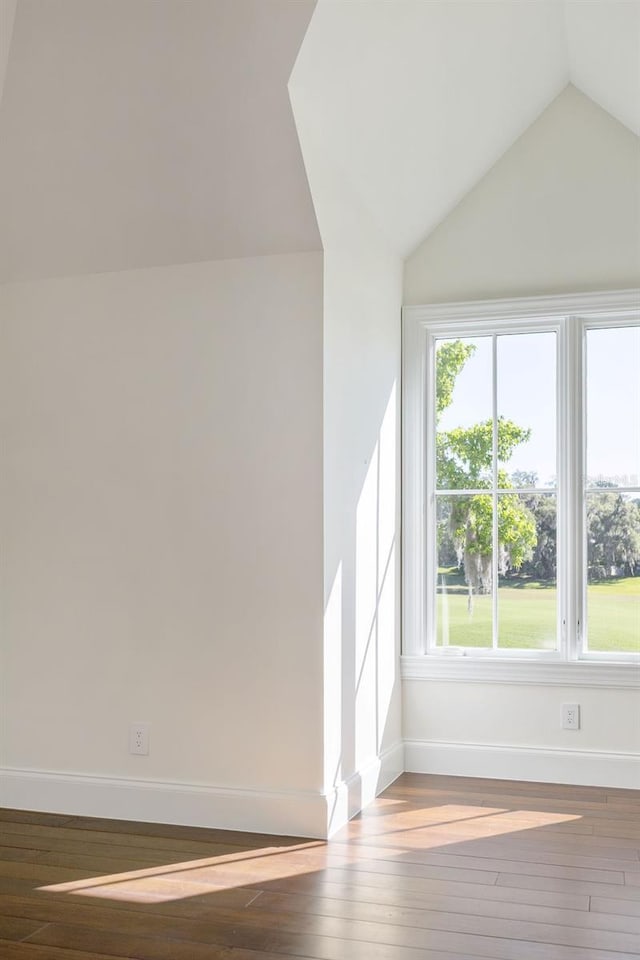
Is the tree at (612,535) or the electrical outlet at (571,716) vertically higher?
the tree at (612,535)

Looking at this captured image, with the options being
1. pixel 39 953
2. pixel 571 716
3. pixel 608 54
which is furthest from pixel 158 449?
pixel 608 54

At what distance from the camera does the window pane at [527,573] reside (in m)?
4.79

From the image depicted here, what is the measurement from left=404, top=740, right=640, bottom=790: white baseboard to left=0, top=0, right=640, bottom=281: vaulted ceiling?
253 cm

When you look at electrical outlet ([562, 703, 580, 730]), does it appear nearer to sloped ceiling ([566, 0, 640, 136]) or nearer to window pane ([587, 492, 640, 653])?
window pane ([587, 492, 640, 653])

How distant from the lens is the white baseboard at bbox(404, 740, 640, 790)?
4555mm

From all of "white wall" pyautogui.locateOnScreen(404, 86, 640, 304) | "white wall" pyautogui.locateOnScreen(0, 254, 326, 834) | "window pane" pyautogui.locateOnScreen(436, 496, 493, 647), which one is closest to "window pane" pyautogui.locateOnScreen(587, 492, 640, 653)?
"window pane" pyautogui.locateOnScreen(436, 496, 493, 647)

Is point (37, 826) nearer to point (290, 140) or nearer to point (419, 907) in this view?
point (419, 907)

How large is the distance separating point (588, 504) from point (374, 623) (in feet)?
4.04

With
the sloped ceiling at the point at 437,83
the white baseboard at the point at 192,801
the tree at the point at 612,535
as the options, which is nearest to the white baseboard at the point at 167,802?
the white baseboard at the point at 192,801

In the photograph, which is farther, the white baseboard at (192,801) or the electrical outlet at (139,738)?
the electrical outlet at (139,738)

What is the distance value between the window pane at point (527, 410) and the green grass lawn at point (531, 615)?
1.79ft

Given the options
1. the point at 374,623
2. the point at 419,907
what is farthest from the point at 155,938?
the point at 374,623

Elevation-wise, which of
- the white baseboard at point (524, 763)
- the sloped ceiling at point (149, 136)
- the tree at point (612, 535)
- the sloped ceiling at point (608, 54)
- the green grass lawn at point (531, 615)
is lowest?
the white baseboard at point (524, 763)

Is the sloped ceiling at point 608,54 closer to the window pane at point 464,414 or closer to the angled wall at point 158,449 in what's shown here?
the window pane at point 464,414
